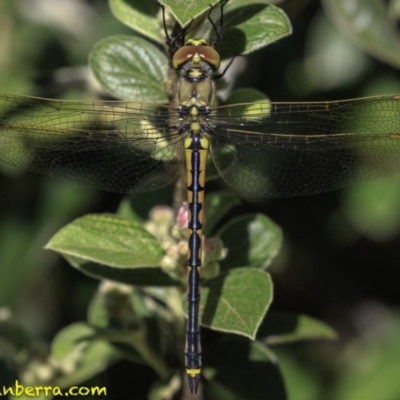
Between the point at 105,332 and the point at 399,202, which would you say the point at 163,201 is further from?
the point at 399,202

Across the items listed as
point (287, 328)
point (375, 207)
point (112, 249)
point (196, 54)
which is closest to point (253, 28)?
point (196, 54)

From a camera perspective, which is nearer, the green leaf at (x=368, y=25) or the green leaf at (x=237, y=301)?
the green leaf at (x=237, y=301)

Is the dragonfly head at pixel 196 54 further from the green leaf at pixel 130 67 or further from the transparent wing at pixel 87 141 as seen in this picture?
the transparent wing at pixel 87 141

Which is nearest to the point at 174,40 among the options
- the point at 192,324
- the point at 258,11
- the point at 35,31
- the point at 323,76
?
the point at 258,11

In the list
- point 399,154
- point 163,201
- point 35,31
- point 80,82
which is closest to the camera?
point 399,154

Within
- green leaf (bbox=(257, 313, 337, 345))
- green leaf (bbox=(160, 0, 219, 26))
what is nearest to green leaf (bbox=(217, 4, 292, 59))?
green leaf (bbox=(160, 0, 219, 26))

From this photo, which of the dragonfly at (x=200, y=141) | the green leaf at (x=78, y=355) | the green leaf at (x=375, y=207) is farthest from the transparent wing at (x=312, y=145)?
the green leaf at (x=375, y=207)

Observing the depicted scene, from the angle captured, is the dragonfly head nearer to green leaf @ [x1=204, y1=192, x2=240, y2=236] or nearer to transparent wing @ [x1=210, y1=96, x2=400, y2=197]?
transparent wing @ [x1=210, y1=96, x2=400, y2=197]
